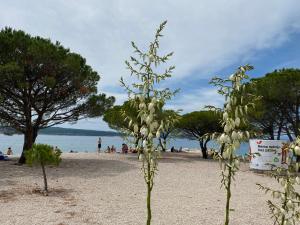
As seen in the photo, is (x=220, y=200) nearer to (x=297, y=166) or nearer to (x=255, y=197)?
(x=255, y=197)

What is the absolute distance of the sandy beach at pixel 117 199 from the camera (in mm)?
10414

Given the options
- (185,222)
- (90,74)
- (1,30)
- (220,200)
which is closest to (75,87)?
(90,74)

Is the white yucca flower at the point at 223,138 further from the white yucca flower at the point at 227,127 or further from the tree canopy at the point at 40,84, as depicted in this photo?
the tree canopy at the point at 40,84

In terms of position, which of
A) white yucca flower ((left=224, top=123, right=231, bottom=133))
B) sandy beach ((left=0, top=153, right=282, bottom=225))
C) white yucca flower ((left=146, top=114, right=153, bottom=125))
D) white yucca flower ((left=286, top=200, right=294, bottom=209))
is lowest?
sandy beach ((left=0, top=153, right=282, bottom=225))

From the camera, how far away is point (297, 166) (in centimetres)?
404

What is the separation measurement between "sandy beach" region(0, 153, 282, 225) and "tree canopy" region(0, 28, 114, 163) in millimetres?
5832

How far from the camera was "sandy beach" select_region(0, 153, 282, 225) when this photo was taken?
10.4 metres

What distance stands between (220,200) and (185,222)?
12.8 ft

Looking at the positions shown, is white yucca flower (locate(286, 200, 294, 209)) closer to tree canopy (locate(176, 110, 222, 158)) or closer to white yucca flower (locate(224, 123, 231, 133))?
white yucca flower (locate(224, 123, 231, 133))

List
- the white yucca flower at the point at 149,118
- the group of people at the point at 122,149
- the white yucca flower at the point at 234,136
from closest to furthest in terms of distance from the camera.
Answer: the white yucca flower at the point at 234,136 → the white yucca flower at the point at 149,118 → the group of people at the point at 122,149

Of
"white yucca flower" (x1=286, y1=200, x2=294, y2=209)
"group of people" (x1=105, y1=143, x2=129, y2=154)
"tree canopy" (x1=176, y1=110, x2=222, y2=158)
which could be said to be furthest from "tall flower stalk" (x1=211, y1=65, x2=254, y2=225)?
"group of people" (x1=105, y1=143, x2=129, y2=154)

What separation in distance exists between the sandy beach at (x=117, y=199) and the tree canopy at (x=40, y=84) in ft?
19.1

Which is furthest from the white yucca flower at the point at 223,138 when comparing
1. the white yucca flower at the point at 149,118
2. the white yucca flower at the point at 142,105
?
the white yucca flower at the point at 142,105

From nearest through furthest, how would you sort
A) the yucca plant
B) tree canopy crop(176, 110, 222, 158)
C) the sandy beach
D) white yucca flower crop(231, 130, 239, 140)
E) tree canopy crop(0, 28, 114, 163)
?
→ white yucca flower crop(231, 130, 239, 140), the sandy beach, the yucca plant, tree canopy crop(0, 28, 114, 163), tree canopy crop(176, 110, 222, 158)
